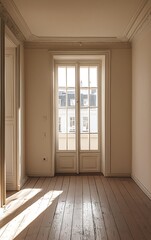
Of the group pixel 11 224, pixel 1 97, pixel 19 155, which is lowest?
pixel 11 224

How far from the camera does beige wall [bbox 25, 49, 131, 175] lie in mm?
5754

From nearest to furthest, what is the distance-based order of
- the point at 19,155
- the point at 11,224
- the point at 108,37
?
the point at 11,224 → the point at 19,155 → the point at 108,37

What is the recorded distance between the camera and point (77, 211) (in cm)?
377

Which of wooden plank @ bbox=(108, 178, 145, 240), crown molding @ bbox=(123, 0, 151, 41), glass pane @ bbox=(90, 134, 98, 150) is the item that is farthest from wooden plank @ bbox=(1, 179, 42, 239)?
crown molding @ bbox=(123, 0, 151, 41)

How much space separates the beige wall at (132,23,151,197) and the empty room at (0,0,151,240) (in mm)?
18

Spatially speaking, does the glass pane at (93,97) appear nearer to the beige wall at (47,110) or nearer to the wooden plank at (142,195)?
the beige wall at (47,110)

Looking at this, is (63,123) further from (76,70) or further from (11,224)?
(11,224)

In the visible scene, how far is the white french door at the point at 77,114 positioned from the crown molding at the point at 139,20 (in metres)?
1.20

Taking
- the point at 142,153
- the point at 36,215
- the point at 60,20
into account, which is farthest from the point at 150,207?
the point at 60,20

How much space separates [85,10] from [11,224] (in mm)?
3246

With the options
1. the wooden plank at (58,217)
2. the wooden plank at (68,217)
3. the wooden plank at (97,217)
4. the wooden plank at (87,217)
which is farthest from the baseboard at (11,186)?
the wooden plank at (97,217)

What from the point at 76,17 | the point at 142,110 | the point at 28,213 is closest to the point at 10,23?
the point at 76,17

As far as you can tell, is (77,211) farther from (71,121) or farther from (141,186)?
(71,121)

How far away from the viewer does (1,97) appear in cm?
382
